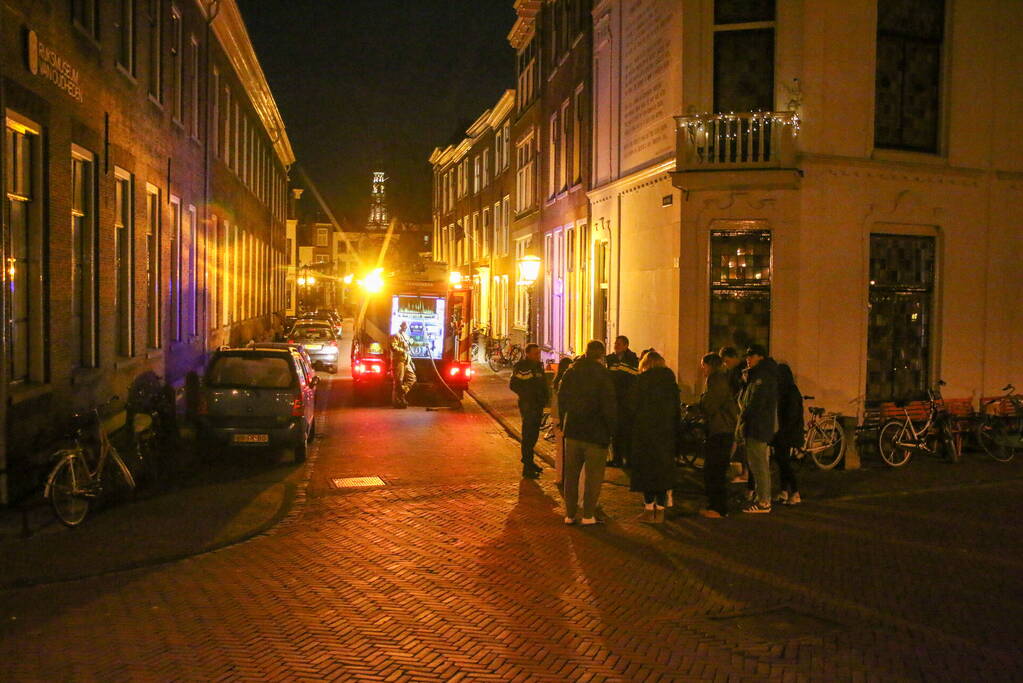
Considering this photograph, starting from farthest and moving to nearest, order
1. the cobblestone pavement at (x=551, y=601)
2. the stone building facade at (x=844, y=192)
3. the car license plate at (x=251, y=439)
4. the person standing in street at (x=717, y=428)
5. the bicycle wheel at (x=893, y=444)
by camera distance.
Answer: the stone building facade at (x=844, y=192) < the bicycle wheel at (x=893, y=444) < the car license plate at (x=251, y=439) < the person standing in street at (x=717, y=428) < the cobblestone pavement at (x=551, y=601)

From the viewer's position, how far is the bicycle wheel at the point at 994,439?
14.2 meters

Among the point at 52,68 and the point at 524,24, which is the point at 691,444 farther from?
the point at 524,24

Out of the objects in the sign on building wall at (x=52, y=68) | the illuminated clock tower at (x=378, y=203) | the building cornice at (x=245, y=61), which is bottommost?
the sign on building wall at (x=52, y=68)

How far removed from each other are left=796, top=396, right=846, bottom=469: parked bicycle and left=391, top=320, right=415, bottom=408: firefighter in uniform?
10.2 m

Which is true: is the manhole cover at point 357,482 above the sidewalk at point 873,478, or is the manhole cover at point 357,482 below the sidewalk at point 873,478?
below

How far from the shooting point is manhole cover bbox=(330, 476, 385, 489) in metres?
12.1

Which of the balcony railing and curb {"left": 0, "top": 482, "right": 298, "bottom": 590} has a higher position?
the balcony railing

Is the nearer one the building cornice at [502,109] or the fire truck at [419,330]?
the fire truck at [419,330]

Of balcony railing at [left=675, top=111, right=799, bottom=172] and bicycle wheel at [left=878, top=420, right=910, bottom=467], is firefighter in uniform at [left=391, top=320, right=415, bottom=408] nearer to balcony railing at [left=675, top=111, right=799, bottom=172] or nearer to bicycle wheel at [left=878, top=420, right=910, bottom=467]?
balcony railing at [left=675, top=111, right=799, bottom=172]

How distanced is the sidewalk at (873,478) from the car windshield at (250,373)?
393 cm

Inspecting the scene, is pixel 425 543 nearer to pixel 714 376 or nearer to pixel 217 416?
pixel 714 376

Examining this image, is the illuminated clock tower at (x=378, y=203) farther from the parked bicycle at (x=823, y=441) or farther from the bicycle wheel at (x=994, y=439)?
the parked bicycle at (x=823, y=441)

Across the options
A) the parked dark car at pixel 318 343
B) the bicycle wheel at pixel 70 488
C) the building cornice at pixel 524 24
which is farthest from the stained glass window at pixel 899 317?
the parked dark car at pixel 318 343

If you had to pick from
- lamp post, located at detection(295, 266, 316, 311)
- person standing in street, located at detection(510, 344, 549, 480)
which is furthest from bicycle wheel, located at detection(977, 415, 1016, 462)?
lamp post, located at detection(295, 266, 316, 311)
